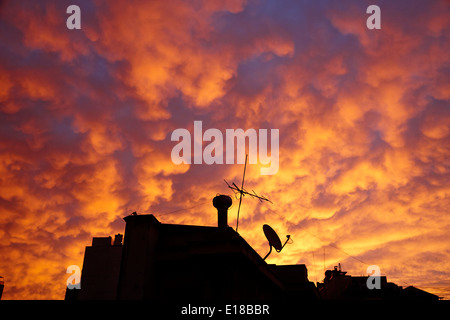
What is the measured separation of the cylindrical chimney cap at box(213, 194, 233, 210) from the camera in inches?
732

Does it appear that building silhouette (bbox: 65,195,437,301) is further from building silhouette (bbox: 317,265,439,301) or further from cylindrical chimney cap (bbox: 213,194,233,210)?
building silhouette (bbox: 317,265,439,301)

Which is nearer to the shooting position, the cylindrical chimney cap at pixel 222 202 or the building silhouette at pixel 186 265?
the building silhouette at pixel 186 265

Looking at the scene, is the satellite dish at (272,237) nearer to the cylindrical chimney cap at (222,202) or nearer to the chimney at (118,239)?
the cylindrical chimney cap at (222,202)

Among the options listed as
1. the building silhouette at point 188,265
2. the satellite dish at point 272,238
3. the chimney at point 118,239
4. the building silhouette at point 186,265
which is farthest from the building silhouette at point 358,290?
the building silhouette at point 186,265

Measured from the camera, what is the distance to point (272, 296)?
17.8 metres

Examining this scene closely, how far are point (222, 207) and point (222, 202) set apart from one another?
269 millimetres

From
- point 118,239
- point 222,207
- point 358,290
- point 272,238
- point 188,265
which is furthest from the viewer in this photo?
point 358,290

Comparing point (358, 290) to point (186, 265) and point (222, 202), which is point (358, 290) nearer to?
point (222, 202)

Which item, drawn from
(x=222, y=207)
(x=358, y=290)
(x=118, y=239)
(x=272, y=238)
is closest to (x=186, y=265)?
(x=222, y=207)

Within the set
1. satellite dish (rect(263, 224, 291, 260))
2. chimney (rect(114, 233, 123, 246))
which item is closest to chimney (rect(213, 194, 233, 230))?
satellite dish (rect(263, 224, 291, 260))

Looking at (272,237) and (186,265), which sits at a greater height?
(272,237)

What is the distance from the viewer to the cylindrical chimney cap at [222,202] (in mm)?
18594

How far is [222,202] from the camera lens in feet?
61.2
